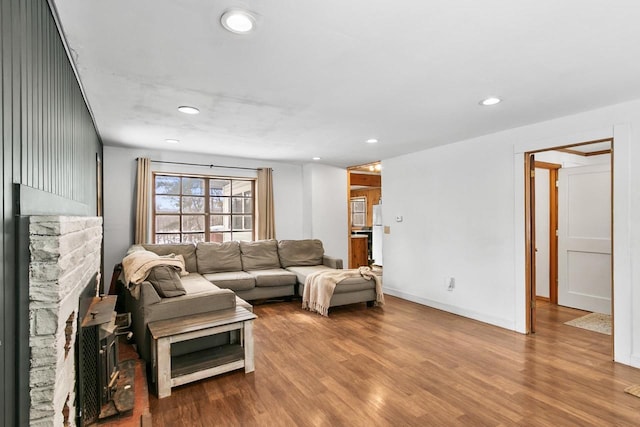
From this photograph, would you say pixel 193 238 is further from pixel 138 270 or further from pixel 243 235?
pixel 138 270

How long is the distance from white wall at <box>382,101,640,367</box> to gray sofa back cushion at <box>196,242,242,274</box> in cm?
249

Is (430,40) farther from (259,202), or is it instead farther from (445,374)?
(259,202)

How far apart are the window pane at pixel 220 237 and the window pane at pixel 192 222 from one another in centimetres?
23

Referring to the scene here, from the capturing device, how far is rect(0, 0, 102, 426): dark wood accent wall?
0.97 meters

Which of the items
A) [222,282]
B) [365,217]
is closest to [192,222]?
[222,282]

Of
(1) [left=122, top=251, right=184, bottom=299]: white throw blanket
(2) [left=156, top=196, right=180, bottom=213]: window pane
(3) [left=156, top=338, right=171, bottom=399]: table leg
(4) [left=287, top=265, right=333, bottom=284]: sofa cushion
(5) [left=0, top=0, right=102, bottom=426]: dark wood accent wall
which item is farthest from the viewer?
(2) [left=156, top=196, right=180, bottom=213]: window pane

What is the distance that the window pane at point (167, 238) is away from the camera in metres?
5.29

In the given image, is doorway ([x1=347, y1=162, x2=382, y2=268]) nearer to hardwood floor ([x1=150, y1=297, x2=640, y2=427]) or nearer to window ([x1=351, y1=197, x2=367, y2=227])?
window ([x1=351, y1=197, x2=367, y2=227])

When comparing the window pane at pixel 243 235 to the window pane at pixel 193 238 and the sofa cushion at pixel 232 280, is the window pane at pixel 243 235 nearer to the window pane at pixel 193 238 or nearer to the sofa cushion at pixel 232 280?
the window pane at pixel 193 238

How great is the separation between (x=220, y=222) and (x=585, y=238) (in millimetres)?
5502

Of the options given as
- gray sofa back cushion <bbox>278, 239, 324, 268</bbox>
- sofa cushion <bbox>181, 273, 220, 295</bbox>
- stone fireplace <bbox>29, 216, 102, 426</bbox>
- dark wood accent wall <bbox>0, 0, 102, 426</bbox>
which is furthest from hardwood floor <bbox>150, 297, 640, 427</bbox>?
gray sofa back cushion <bbox>278, 239, 324, 268</bbox>

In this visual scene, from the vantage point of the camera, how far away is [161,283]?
2.88 meters

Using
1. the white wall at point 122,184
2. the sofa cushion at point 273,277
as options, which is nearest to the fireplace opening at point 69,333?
the sofa cushion at point 273,277

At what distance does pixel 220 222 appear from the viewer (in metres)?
5.82
